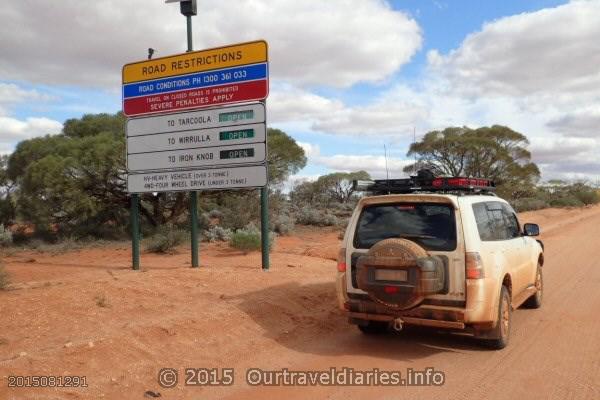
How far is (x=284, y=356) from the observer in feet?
20.8

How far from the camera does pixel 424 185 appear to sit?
→ 6730 millimetres

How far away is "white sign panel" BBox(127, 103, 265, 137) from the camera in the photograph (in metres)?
11.2

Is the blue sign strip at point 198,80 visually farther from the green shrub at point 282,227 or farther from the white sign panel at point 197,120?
the green shrub at point 282,227

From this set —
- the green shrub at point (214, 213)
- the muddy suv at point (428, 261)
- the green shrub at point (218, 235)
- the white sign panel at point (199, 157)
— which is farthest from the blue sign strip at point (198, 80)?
the green shrub at point (214, 213)

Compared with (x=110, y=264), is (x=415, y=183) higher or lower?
higher

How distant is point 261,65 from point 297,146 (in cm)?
1267

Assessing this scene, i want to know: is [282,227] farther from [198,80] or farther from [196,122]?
[198,80]

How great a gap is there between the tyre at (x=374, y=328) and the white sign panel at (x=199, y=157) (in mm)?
5014

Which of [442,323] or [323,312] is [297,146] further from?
[442,323]

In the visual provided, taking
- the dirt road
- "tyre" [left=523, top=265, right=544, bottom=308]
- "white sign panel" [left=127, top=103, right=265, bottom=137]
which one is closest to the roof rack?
the dirt road

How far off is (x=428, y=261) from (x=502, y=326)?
1.34 meters

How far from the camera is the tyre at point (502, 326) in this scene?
6168mm

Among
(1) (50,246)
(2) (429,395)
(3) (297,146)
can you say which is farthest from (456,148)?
(2) (429,395)

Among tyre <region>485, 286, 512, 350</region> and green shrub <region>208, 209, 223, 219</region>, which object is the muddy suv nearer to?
tyre <region>485, 286, 512, 350</region>
